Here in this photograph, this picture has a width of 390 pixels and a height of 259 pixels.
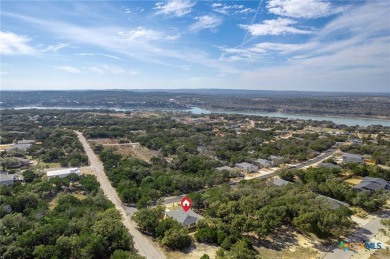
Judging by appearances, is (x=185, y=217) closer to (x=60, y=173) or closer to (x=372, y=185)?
(x=60, y=173)

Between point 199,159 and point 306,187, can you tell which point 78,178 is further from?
point 306,187

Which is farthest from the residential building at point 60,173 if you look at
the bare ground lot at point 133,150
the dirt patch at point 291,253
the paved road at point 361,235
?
the paved road at point 361,235

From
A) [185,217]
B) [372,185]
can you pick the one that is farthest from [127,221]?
[372,185]

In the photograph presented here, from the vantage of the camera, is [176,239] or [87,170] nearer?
[176,239]

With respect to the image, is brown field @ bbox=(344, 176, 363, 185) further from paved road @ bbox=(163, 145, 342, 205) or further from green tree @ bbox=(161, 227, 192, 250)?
green tree @ bbox=(161, 227, 192, 250)

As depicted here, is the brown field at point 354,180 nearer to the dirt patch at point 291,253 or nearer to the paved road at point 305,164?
the paved road at point 305,164

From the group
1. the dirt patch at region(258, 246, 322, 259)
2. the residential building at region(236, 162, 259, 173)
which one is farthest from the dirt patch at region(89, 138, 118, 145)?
the dirt patch at region(258, 246, 322, 259)
